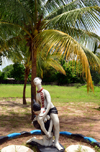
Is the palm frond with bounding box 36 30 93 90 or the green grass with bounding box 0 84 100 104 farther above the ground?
the palm frond with bounding box 36 30 93 90

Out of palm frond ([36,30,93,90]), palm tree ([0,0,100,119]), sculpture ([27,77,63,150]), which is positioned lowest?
sculpture ([27,77,63,150])

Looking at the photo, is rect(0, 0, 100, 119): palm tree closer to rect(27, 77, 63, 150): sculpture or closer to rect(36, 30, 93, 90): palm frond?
rect(36, 30, 93, 90): palm frond

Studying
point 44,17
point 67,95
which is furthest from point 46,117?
point 67,95

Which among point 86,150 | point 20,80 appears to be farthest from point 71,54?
point 20,80

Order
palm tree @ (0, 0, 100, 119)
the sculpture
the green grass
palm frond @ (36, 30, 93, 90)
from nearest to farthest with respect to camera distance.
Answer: the sculpture
palm frond @ (36, 30, 93, 90)
palm tree @ (0, 0, 100, 119)
the green grass

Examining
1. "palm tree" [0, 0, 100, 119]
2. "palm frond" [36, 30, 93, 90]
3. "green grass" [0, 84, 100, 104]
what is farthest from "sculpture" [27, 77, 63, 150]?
"green grass" [0, 84, 100, 104]

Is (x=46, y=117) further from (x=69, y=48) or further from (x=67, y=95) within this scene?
(x=67, y=95)

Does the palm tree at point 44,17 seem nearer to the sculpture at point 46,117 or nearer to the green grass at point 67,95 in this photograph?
the sculpture at point 46,117

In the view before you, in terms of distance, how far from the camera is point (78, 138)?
480 cm

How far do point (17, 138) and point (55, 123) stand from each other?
5.13ft

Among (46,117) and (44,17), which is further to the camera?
(44,17)

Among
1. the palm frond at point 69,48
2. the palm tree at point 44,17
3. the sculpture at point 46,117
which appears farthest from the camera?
the palm tree at point 44,17

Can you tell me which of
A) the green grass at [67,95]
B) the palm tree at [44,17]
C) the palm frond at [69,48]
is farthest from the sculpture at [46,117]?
the green grass at [67,95]

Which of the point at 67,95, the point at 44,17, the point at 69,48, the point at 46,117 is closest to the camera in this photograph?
the point at 46,117
